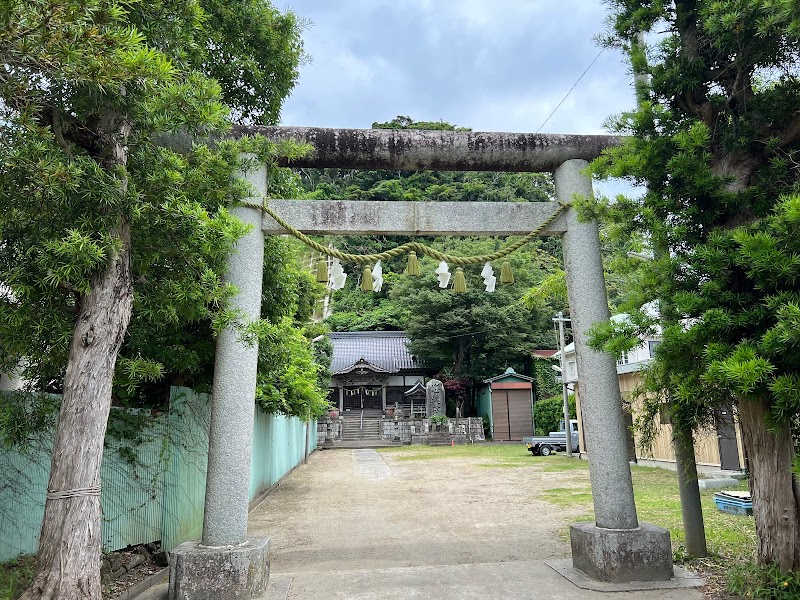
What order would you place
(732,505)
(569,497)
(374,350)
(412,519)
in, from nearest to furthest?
(732,505)
(412,519)
(569,497)
(374,350)

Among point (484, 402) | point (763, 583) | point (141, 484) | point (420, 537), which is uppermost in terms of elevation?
point (484, 402)

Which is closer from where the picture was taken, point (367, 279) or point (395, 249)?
point (395, 249)

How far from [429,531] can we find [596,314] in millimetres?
4242

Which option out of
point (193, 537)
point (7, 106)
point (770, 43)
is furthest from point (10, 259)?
point (770, 43)

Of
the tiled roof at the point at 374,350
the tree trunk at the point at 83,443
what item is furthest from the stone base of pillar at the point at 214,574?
the tiled roof at the point at 374,350

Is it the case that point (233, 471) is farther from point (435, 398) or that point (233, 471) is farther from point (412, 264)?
point (435, 398)

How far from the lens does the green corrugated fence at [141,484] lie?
167 inches

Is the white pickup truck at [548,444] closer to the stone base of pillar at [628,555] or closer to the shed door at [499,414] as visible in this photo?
the shed door at [499,414]

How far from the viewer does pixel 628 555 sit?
15.2 ft

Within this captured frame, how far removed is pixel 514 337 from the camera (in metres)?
30.3

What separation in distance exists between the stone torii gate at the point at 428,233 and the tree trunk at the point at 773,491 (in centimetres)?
85

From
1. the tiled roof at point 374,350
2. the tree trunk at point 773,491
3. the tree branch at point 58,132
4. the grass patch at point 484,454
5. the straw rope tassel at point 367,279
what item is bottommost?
the grass patch at point 484,454

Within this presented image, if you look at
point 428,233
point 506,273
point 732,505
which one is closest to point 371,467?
point 732,505

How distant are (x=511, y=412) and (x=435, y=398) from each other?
13.8 feet
